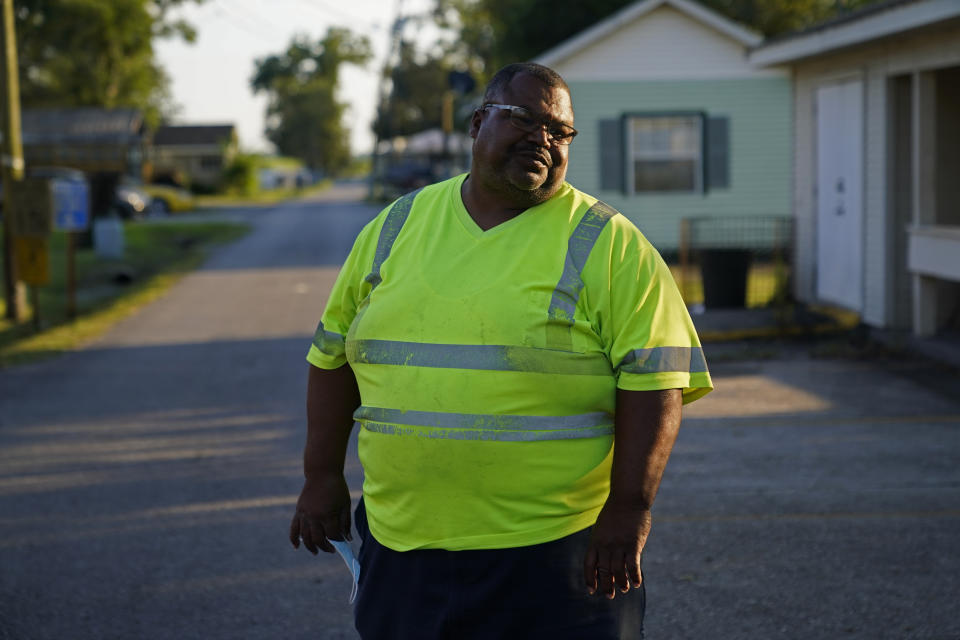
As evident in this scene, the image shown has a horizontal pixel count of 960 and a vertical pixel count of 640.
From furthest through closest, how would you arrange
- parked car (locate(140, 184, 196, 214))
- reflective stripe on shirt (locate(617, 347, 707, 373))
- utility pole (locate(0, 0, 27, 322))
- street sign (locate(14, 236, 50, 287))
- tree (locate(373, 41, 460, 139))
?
1. tree (locate(373, 41, 460, 139))
2. parked car (locate(140, 184, 196, 214))
3. utility pole (locate(0, 0, 27, 322))
4. street sign (locate(14, 236, 50, 287))
5. reflective stripe on shirt (locate(617, 347, 707, 373))

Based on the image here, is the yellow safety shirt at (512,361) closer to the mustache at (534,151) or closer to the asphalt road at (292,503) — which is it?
the mustache at (534,151)

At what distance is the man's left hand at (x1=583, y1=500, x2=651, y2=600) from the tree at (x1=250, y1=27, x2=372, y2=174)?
89.4 meters

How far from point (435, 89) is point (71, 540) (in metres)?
83.9

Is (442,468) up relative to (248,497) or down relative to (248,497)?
up

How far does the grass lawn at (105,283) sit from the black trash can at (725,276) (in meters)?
7.04

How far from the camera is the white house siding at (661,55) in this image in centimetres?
2083

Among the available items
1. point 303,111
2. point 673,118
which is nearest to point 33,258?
point 673,118

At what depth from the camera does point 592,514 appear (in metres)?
2.77

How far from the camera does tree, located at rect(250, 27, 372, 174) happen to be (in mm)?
101938

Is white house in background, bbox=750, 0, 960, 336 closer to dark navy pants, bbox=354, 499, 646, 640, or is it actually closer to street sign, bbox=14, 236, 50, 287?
dark navy pants, bbox=354, 499, 646, 640

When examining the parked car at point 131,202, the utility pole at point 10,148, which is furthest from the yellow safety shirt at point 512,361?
the parked car at point 131,202

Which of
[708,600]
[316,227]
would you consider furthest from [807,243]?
[316,227]

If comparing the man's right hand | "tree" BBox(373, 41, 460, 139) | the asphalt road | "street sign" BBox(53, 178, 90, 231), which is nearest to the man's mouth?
the man's right hand

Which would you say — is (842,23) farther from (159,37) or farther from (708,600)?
(159,37)
